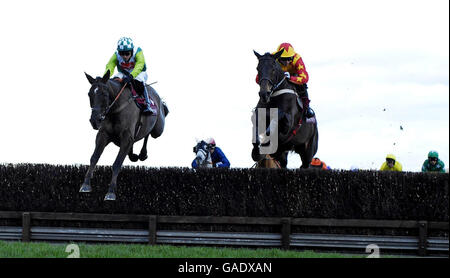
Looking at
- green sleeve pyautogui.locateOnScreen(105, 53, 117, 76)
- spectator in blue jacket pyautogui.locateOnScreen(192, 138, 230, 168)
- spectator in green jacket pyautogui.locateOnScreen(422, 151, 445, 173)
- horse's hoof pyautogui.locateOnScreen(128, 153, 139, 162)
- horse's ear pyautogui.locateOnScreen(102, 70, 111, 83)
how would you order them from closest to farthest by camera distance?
horse's ear pyautogui.locateOnScreen(102, 70, 111, 83) → green sleeve pyautogui.locateOnScreen(105, 53, 117, 76) → horse's hoof pyautogui.locateOnScreen(128, 153, 139, 162) → spectator in blue jacket pyautogui.locateOnScreen(192, 138, 230, 168) → spectator in green jacket pyautogui.locateOnScreen(422, 151, 445, 173)

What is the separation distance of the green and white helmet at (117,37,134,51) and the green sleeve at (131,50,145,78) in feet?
0.59

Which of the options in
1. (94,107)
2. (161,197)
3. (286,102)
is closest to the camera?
(94,107)

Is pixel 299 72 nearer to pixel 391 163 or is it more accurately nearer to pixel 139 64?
pixel 139 64

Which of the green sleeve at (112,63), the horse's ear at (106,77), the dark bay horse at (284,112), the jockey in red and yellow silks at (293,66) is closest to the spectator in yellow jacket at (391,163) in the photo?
the dark bay horse at (284,112)

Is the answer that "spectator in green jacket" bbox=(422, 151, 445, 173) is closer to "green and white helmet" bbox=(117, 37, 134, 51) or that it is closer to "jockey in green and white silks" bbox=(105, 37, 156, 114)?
"jockey in green and white silks" bbox=(105, 37, 156, 114)

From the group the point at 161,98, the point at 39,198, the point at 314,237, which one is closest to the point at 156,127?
the point at 161,98

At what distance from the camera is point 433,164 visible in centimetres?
1734

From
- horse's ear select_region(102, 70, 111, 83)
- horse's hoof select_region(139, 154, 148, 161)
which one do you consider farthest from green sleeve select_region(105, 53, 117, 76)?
horse's hoof select_region(139, 154, 148, 161)

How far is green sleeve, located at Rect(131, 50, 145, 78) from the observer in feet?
37.8

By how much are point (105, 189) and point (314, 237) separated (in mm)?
4144

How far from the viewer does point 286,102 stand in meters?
12.2

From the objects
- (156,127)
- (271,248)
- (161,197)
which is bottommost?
(271,248)

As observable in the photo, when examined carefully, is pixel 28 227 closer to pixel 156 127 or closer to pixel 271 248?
pixel 156 127

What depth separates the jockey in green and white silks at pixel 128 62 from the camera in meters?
11.6
